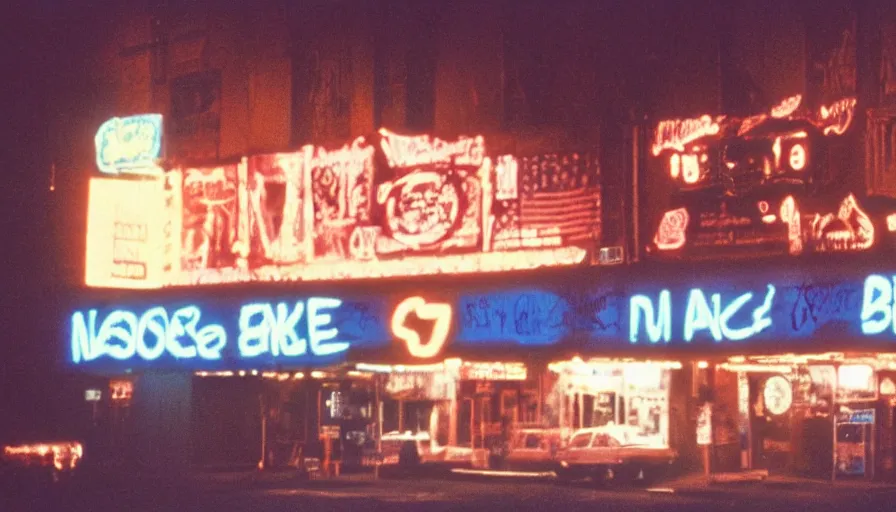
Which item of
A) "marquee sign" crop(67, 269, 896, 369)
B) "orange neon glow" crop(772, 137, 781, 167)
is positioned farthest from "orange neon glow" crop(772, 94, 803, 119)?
"marquee sign" crop(67, 269, 896, 369)

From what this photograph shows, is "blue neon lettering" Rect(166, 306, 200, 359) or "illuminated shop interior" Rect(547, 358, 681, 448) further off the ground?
"blue neon lettering" Rect(166, 306, 200, 359)

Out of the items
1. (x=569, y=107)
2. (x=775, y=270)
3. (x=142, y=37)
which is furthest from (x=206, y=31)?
(x=775, y=270)

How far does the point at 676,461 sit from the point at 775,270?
32.8ft

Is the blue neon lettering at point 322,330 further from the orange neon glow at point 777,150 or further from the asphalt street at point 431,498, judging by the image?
the orange neon glow at point 777,150

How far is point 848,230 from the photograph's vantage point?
18.8m

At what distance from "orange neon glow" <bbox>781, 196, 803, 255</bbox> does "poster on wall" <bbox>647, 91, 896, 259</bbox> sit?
2cm

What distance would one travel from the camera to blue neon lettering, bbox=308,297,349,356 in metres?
21.6

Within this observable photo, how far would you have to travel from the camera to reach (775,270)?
59.9 feet

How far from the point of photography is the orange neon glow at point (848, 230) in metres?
18.6

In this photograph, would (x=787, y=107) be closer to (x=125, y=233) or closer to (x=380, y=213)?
(x=380, y=213)

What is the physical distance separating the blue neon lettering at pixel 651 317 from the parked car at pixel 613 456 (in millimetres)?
6433

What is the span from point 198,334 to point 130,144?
4.09m

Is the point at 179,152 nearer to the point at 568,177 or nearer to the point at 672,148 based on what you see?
the point at 568,177

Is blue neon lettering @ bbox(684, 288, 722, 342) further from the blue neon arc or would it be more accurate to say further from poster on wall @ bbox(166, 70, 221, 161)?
poster on wall @ bbox(166, 70, 221, 161)
